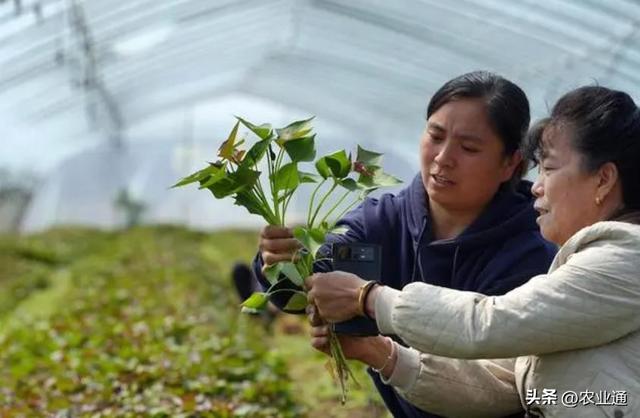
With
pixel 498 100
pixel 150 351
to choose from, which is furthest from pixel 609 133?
pixel 150 351

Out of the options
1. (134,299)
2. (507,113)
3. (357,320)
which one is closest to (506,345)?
(357,320)

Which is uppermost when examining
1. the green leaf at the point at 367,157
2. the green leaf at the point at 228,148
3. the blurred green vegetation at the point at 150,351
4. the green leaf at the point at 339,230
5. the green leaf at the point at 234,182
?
the green leaf at the point at 228,148

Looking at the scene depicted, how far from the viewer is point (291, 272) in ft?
6.86

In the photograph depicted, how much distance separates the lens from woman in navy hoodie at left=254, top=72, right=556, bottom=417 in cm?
220

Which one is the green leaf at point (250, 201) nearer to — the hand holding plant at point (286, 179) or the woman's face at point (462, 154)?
the hand holding plant at point (286, 179)

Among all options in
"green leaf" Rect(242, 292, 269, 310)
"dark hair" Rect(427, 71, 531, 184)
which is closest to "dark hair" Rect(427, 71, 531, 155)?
"dark hair" Rect(427, 71, 531, 184)

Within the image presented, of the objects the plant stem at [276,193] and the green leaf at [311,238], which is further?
the plant stem at [276,193]

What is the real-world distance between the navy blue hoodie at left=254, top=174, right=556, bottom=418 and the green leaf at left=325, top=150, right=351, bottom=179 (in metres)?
0.19

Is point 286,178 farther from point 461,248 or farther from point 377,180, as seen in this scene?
point 461,248

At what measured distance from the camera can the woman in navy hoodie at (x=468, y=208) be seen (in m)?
2.20

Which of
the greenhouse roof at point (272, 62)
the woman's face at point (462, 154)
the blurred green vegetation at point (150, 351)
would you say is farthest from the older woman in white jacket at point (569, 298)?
the blurred green vegetation at point (150, 351)

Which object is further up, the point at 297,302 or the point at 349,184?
the point at 349,184

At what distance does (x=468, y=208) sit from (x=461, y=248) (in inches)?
3.7

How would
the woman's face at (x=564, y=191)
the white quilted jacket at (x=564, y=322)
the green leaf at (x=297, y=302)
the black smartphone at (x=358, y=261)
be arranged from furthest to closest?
the green leaf at (x=297, y=302) < the black smartphone at (x=358, y=261) < the woman's face at (x=564, y=191) < the white quilted jacket at (x=564, y=322)
